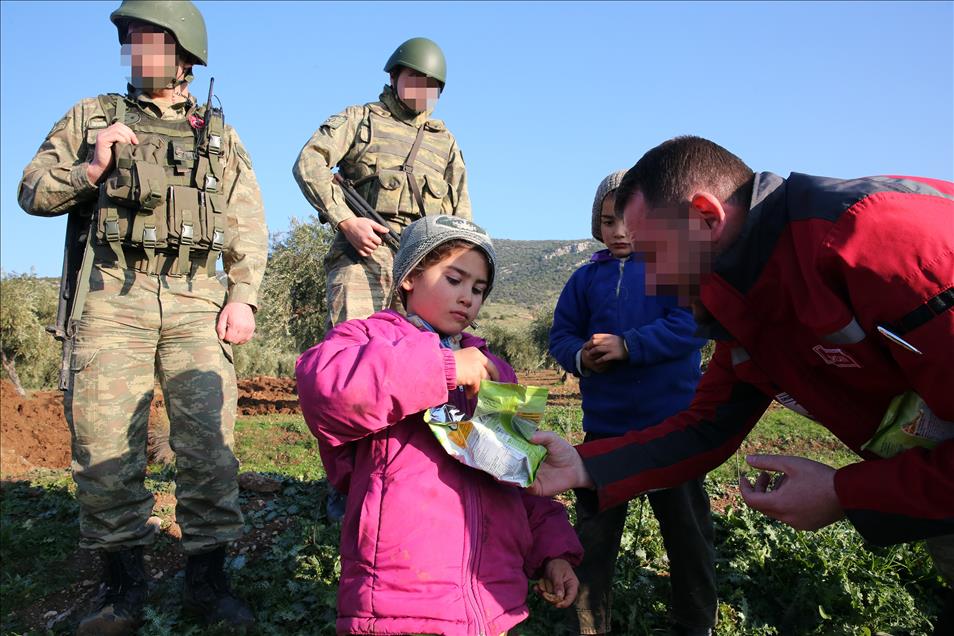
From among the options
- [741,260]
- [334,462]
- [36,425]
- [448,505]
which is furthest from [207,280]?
[36,425]

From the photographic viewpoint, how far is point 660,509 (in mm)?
3330

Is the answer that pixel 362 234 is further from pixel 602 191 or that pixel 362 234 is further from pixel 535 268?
pixel 535 268

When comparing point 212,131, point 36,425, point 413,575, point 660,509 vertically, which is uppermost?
point 212,131

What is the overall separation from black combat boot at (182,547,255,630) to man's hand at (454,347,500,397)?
86.8 inches

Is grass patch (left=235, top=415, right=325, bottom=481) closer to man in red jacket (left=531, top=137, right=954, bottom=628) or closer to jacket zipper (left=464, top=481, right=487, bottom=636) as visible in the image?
jacket zipper (left=464, top=481, right=487, bottom=636)

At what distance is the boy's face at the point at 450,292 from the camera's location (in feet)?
7.84

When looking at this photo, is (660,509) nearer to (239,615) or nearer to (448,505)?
(448,505)

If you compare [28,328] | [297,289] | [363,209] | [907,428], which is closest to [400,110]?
[363,209]

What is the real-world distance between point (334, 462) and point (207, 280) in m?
2.12

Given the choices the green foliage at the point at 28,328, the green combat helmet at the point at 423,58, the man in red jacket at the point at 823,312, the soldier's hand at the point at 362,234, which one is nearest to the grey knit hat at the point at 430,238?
the man in red jacket at the point at 823,312

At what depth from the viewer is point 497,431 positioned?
2223mm

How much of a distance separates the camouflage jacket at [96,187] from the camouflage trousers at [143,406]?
34 centimetres

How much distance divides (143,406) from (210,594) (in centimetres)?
106

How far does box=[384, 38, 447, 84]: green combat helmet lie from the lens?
4.88 metres
